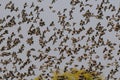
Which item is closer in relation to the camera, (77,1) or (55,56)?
(55,56)

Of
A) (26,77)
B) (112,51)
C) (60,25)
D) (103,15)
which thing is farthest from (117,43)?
(26,77)

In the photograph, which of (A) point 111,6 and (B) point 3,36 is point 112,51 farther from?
(B) point 3,36

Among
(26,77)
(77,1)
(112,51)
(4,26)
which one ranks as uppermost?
(77,1)

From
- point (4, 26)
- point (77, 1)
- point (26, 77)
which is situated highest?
point (77, 1)

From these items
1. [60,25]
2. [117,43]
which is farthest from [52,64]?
[117,43]

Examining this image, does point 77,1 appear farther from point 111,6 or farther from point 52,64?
point 52,64

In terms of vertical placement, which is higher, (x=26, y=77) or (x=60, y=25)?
(x=60, y=25)
